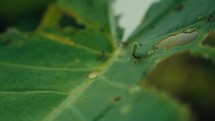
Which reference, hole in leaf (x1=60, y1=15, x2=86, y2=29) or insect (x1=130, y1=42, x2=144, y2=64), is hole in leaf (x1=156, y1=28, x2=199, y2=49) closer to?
insect (x1=130, y1=42, x2=144, y2=64)

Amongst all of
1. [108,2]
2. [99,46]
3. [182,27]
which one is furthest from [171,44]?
[108,2]

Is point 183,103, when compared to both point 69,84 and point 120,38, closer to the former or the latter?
point 69,84

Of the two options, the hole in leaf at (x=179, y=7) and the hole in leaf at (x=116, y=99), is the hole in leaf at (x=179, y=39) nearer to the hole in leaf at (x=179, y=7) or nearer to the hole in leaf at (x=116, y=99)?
the hole in leaf at (x=179, y=7)

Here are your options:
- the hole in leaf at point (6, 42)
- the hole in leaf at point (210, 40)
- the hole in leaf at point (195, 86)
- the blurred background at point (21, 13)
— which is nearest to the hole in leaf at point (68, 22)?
the blurred background at point (21, 13)

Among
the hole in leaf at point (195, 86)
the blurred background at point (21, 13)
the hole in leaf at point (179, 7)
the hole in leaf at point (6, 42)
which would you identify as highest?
the blurred background at point (21, 13)

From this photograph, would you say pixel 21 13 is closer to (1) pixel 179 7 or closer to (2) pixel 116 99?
(1) pixel 179 7

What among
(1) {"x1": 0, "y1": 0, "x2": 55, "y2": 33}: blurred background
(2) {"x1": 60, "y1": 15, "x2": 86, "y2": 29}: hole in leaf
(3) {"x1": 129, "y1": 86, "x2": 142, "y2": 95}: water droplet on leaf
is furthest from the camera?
(1) {"x1": 0, "y1": 0, "x2": 55, "y2": 33}: blurred background

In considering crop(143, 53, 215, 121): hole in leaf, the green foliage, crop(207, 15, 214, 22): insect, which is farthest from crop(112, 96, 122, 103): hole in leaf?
crop(143, 53, 215, 121): hole in leaf

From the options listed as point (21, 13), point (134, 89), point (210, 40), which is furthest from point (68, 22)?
point (134, 89)

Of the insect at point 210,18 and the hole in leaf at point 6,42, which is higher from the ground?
the hole in leaf at point 6,42
